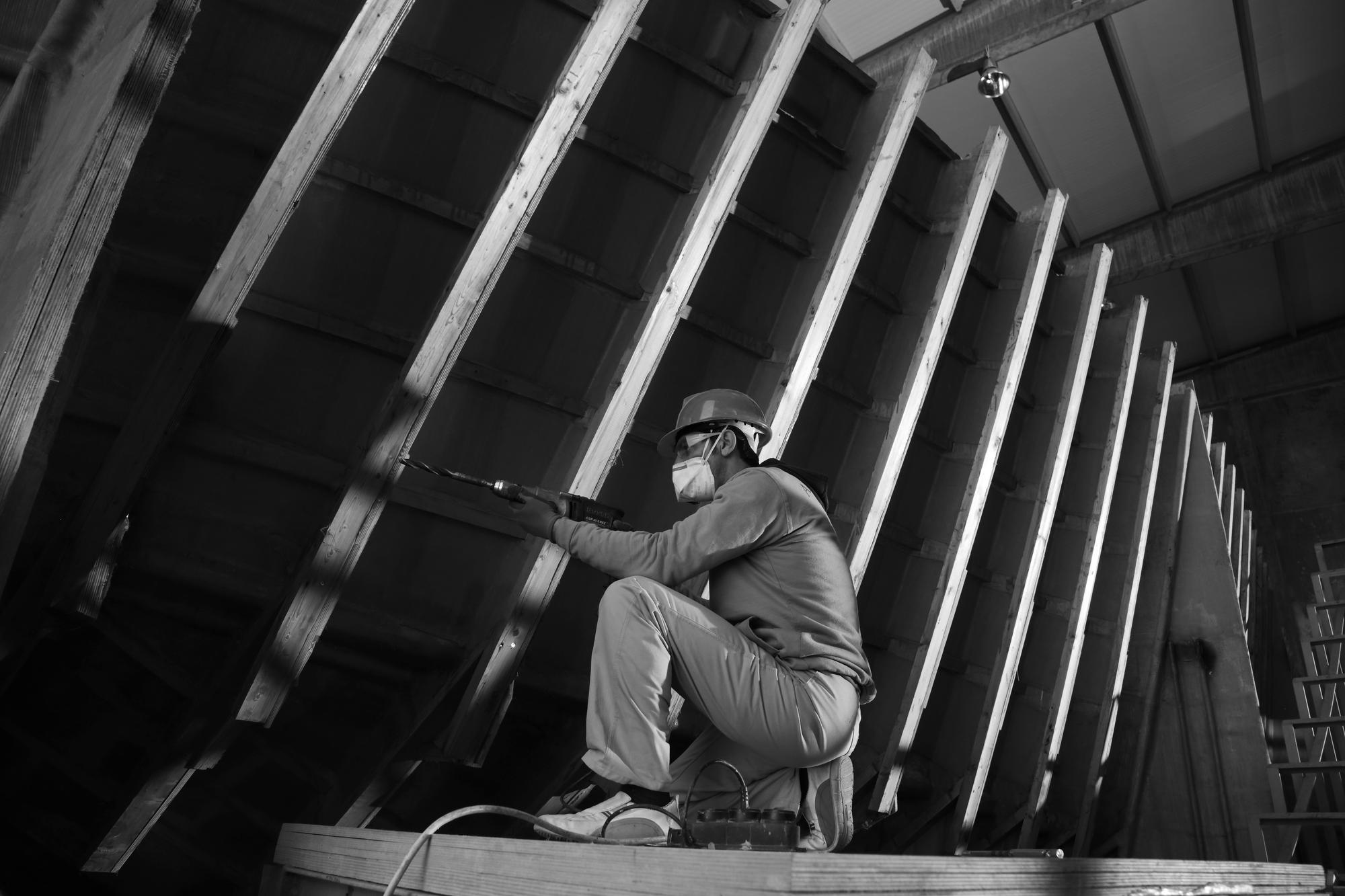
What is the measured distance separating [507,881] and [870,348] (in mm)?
3377

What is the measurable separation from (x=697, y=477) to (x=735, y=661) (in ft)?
2.49

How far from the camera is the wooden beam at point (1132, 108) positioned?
8094mm

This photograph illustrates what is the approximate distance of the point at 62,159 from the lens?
3.54 feet

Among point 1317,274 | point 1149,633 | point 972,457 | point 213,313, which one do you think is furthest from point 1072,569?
point 1317,274

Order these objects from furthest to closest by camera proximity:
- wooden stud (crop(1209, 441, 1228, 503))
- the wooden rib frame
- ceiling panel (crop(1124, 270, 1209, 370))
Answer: ceiling panel (crop(1124, 270, 1209, 370)) → wooden stud (crop(1209, 441, 1228, 503)) → the wooden rib frame

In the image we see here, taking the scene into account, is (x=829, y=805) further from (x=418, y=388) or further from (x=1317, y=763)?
(x=1317, y=763)

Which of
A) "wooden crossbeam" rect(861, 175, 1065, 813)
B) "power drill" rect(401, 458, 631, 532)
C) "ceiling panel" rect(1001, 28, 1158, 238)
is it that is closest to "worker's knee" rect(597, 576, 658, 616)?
"power drill" rect(401, 458, 631, 532)

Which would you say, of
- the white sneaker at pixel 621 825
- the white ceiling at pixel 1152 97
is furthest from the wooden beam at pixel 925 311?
the white ceiling at pixel 1152 97

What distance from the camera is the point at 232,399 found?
3.23 meters

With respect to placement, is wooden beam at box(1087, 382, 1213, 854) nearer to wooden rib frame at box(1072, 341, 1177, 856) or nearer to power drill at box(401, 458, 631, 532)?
wooden rib frame at box(1072, 341, 1177, 856)

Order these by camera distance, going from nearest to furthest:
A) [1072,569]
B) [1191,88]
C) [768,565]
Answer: [768,565] → [1072,569] → [1191,88]

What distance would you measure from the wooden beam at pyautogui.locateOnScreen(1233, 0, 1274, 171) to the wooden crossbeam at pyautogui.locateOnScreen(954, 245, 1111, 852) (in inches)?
155

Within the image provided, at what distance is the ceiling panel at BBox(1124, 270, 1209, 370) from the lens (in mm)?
11500

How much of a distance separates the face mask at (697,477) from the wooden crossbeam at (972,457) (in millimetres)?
2176
